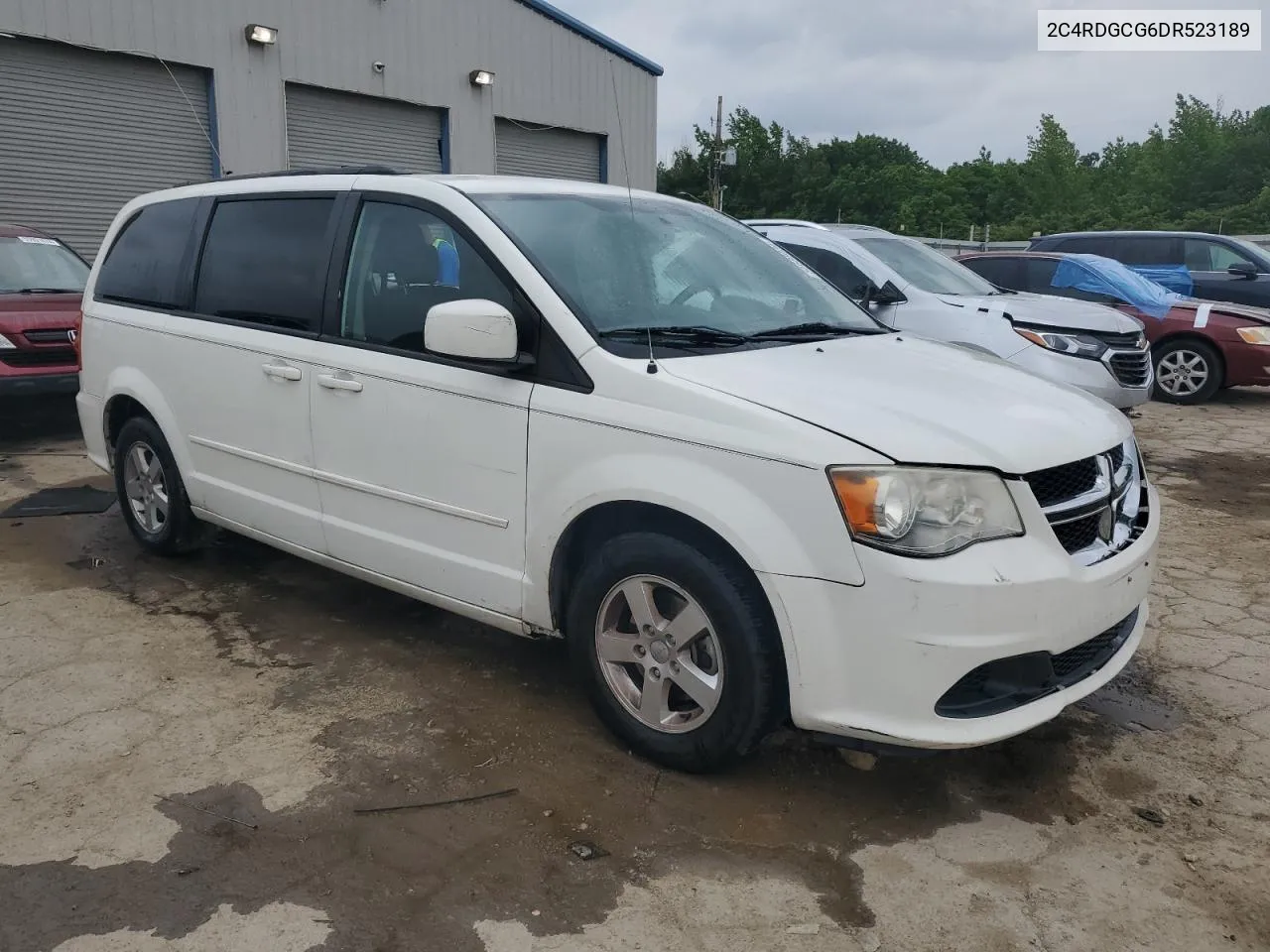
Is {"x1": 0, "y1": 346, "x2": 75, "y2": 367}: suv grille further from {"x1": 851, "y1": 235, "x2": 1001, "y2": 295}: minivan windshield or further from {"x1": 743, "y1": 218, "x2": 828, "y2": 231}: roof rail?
{"x1": 851, "y1": 235, "x2": 1001, "y2": 295}: minivan windshield

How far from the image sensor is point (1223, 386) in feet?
34.8

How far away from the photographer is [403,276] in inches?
148

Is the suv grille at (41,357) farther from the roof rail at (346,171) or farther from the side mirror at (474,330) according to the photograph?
the side mirror at (474,330)

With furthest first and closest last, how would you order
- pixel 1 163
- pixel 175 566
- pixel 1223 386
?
pixel 1 163 → pixel 1223 386 → pixel 175 566

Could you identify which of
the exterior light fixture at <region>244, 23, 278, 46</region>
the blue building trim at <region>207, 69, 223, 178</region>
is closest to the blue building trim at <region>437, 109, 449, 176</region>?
the exterior light fixture at <region>244, 23, 278, 46</region>

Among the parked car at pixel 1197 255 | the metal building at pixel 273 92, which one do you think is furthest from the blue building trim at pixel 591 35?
the parked car at pixel 1197 255

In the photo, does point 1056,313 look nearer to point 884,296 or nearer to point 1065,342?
point 1065,342

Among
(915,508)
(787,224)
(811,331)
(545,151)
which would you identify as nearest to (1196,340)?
(787,224)

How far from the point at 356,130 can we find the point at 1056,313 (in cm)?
1073

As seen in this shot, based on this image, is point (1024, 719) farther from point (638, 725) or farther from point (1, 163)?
point (1, 163)

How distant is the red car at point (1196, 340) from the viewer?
10.4 metres

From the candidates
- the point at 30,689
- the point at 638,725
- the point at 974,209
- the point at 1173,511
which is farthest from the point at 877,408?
the point at 974,209

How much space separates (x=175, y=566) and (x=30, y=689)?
1.43 meters


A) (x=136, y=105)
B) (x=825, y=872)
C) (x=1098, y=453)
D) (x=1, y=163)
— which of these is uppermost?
(x=136, y=105)
